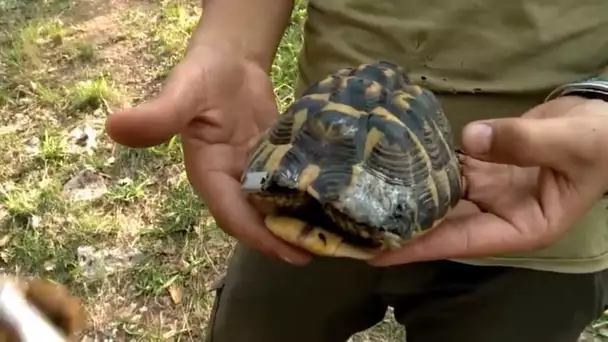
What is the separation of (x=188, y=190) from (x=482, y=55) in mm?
1173

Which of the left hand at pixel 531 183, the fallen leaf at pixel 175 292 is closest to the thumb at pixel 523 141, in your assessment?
the left hand at pixel 531 183

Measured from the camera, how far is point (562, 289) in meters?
1.13

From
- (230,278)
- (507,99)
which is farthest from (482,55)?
(230,278)

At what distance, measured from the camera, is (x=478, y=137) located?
37.7 inches

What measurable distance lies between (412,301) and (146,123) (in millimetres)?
437

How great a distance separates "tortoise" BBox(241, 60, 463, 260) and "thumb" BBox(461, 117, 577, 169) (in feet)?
0.21

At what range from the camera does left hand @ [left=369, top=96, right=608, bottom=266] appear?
96cm

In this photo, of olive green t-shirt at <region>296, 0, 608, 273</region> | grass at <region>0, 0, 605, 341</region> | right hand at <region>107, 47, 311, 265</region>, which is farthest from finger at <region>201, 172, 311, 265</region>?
grass at <region>0, 0, 605, 341</region>

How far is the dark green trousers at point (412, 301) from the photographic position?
44.5 inches

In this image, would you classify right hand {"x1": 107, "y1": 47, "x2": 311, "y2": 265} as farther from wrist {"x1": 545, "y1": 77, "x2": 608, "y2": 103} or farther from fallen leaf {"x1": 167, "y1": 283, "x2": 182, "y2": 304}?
fallen leaf {"x1": 167, "y1": 283, "x2": 182, "y2": 304}

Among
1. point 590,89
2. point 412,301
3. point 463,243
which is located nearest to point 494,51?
point 590,89

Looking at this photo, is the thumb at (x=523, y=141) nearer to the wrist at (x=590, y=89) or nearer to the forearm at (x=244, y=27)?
the wrist at (x=590, y=89)

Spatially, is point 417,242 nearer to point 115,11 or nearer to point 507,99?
point 507,99

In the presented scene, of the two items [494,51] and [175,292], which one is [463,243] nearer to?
[494,51]
